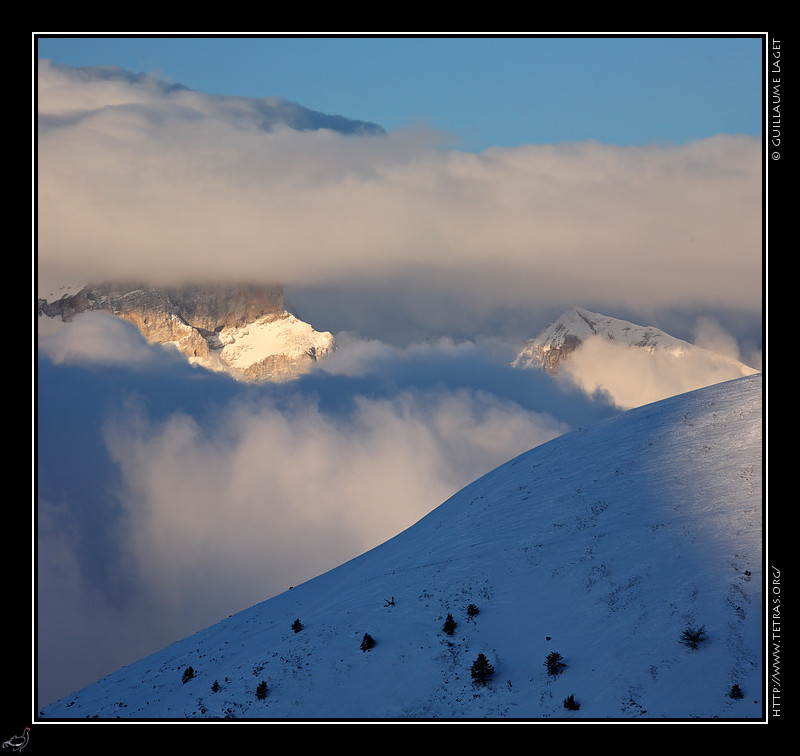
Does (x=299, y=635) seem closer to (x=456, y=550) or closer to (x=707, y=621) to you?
(x=456, y=550)

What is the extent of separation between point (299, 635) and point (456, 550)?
10621 millimetres

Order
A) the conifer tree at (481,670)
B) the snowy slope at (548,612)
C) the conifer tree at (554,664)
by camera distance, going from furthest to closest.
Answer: the conifer tree at (481,670) → the conifer tree at (554,664) → the snowy slope at (548,612)

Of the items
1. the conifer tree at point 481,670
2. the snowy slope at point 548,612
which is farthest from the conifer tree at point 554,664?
the conifer tree at point 481,670

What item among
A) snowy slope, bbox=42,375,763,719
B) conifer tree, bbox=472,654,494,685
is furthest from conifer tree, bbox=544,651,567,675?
conifer tree, bbox=472,654,494,685

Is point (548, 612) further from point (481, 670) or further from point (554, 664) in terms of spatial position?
point (481, 670)

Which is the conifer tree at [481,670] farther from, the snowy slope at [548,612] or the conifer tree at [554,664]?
the conifer tree at [554,664]

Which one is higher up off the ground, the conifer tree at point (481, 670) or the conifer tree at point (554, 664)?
the conifer tree at point (554, 664)

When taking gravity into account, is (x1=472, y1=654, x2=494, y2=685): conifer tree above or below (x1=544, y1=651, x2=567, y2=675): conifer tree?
below

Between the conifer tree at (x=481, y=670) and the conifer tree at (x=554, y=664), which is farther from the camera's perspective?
the conifer tree at (x=481, y=670)

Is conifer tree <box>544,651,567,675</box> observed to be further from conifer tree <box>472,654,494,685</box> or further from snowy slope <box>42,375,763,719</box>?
conifer tree <box>472,654,494,685</box>

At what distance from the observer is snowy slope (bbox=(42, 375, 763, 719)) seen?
30.4 m

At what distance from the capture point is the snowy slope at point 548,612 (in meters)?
30.4

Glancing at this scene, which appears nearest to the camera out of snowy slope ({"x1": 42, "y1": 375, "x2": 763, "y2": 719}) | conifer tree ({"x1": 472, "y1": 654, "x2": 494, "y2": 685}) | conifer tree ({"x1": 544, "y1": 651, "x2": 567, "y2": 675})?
snowy slope ({"x1": 42, "y1": 375, "x2": 763, "y2": 719})
